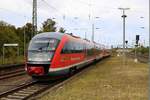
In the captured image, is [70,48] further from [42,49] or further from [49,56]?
[49,56]

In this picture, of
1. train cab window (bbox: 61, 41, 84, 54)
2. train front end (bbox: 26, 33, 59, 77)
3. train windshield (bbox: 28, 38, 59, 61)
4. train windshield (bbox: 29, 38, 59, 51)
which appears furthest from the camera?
train cab window (bbox: 61, 41, 84, 54)

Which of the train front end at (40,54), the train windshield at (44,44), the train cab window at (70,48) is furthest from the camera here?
the train cab window at (70,48)

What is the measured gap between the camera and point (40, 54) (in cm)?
2103

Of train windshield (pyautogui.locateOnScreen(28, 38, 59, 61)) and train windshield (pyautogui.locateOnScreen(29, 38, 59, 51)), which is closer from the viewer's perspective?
train windshield (pyautogui.locateOnScreen(28, 38, 59, 61))

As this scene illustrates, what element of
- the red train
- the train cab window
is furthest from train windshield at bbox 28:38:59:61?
the train cab window

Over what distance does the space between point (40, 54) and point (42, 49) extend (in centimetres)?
38

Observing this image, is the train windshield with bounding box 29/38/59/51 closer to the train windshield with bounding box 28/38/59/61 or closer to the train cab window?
the train windshield with bounding box 28/38/59/61

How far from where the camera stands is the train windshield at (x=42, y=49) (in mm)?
20911

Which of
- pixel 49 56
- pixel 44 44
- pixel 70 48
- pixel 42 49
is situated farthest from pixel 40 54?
pixel 70 48

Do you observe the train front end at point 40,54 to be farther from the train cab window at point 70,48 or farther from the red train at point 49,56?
the train cab window at point 70,48

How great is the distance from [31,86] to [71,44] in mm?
5457

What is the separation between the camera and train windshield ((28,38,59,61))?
20.9 meters

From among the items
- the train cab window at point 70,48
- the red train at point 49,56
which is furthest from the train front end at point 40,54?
the train cab window at point 70,48

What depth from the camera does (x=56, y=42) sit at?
2170 centimetres
